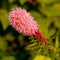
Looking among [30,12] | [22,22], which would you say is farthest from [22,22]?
[30,12]

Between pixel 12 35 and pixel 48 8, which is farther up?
pixel 48 8

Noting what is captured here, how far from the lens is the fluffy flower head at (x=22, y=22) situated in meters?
1.42

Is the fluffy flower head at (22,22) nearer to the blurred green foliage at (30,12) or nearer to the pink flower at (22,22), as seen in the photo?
the pink flower at (22,22)

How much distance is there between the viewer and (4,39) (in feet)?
10.9

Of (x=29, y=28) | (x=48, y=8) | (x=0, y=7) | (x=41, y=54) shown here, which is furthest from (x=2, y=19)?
(x=29, y=28)

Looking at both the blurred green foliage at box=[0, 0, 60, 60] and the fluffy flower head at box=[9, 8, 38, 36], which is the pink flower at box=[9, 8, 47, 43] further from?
the blurred green foliage at box=[0, 0, 60, 60]

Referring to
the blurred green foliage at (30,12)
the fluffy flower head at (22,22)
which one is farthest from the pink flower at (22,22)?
the blurred green foliage at (30,12)

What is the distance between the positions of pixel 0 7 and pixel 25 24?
1.78m

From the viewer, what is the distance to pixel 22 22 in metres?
1.42

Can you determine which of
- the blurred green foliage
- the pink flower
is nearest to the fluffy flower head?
the pink flower

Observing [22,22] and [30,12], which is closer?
[22,22]

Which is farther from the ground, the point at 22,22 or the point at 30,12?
the point at 30,12

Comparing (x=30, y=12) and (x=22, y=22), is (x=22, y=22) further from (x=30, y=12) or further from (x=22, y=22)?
(x=30, y=12)

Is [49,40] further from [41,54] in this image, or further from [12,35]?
[12,35]
